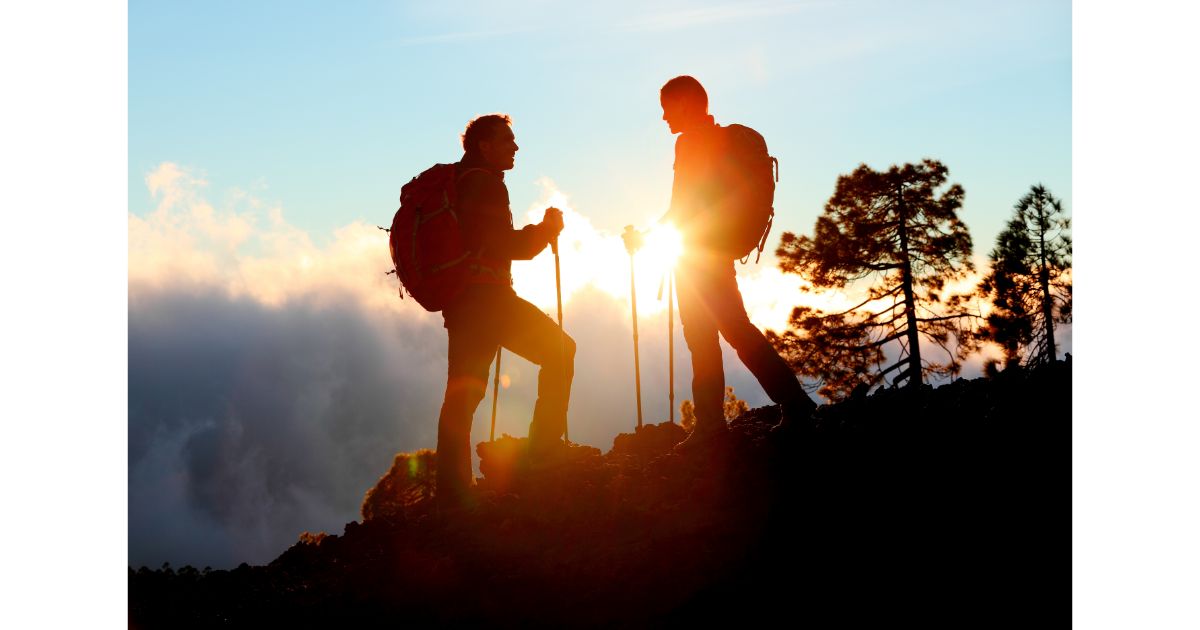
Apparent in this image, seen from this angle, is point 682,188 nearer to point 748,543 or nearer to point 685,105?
point 685,105

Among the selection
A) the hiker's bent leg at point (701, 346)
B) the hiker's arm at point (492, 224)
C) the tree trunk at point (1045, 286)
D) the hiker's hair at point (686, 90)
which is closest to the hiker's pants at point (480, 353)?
the hiker's arm at point (492, 224)

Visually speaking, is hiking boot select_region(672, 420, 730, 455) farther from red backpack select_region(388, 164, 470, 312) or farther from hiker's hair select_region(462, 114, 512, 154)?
hiker's hair select_region(462, 114, 512, 154)

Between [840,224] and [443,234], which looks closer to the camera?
[443,234]

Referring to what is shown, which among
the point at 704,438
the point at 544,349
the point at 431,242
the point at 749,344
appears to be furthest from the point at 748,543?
the point at 431,242

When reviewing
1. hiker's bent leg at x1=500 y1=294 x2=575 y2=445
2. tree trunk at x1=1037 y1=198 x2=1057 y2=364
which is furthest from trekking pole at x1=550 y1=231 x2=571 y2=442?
tree trunk at x1=1037 y1=198 x2=1057 y2=364

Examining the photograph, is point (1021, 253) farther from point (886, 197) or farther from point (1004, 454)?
point (1004, 454)

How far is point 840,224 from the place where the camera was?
24.4 metres

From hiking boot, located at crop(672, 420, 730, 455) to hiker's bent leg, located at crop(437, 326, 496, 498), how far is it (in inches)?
57.8

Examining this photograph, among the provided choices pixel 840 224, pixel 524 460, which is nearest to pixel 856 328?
pixel 840 224

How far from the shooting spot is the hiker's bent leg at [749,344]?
A: 614 centimetres

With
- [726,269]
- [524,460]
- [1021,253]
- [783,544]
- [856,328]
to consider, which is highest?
[1021,253]

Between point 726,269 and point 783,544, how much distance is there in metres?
1.93

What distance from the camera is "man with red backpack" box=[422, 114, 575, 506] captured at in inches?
234
